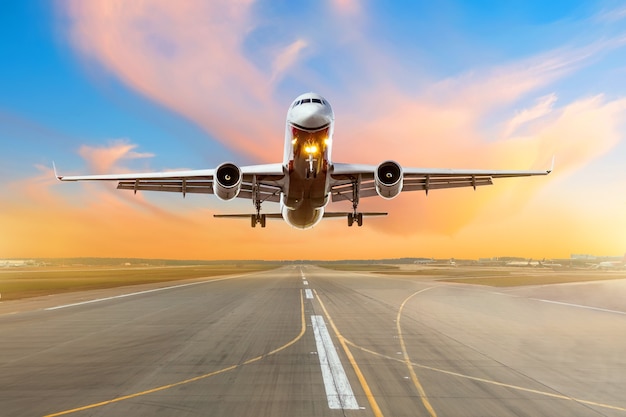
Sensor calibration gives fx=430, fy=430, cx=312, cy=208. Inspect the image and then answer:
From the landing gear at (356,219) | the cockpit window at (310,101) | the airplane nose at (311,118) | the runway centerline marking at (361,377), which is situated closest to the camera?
the runway centerline marking at (361,377)

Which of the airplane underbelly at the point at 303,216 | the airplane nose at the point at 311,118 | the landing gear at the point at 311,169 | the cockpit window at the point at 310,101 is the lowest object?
the airplane underbelly at the point at 303,216

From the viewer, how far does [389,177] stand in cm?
2236

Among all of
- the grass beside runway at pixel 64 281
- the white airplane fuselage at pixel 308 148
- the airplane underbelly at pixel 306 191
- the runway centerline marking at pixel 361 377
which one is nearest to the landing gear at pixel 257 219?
the airplane underbelly at pixel 306 191

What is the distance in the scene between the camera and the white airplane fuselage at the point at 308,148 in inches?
819

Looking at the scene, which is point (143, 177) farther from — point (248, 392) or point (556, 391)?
point (556, 391)

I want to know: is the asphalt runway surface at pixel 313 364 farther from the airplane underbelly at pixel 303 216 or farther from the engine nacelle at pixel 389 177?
the airplane underbelly at pixel 303 216

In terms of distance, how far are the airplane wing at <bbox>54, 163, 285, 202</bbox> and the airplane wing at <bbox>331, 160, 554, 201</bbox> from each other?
364 centimetres

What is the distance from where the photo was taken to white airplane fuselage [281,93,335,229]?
20.8 meters

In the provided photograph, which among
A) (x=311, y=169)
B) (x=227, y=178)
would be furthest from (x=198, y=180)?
(x=311, y=169)

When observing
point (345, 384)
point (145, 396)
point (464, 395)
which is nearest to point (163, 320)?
point (145, 396)

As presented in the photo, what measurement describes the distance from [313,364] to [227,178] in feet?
41.7

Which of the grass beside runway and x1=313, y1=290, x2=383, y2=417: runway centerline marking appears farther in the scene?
the grass beside runway

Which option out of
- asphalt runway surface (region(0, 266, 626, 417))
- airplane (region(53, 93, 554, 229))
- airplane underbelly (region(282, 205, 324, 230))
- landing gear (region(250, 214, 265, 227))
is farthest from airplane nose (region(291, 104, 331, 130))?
landing gear (region(250, 214, 265, 227))

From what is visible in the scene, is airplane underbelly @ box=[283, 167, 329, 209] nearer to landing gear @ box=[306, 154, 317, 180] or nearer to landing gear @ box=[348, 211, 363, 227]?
landing gear @ box=[306, 154, 317, 180]
